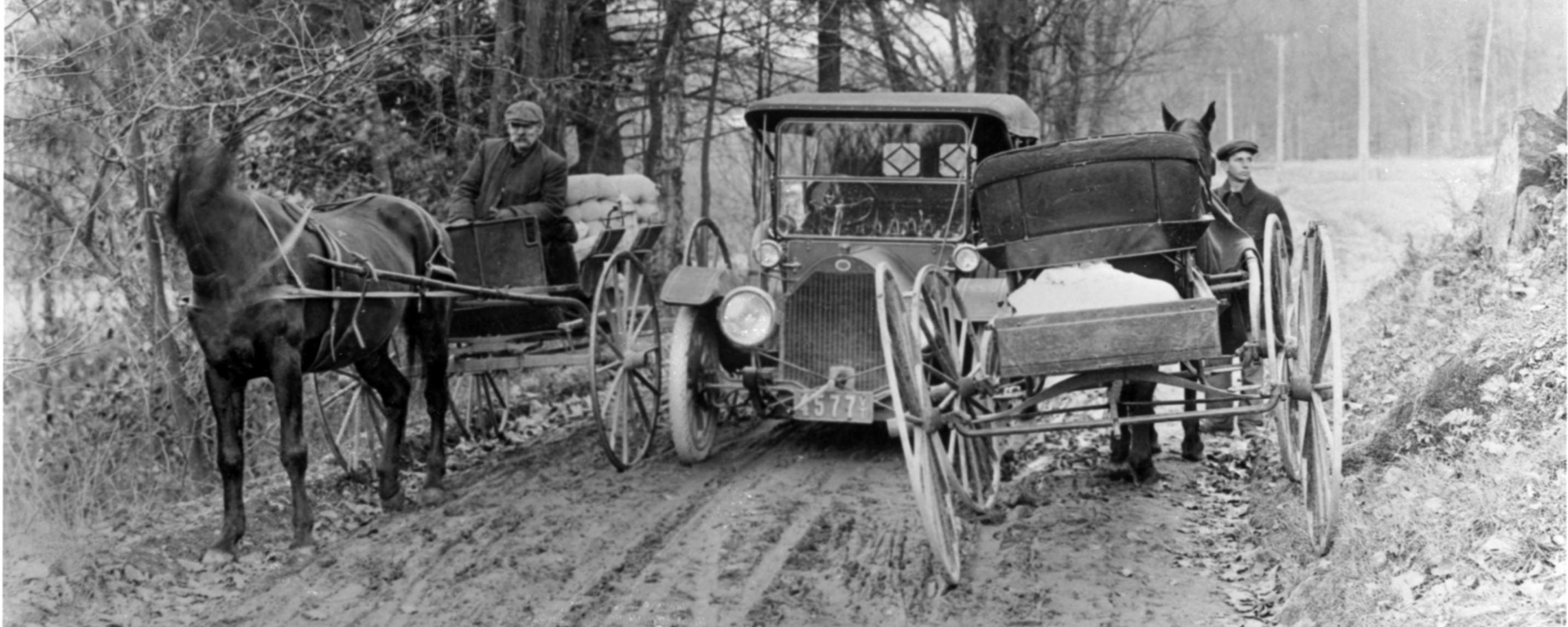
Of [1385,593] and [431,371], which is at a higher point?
[431,371]

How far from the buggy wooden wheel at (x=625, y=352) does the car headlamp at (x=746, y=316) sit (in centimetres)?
63

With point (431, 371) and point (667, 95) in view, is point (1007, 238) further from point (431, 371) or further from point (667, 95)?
point (667, 95)

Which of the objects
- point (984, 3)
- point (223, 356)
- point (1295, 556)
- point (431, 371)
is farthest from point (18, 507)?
point (984, 3)

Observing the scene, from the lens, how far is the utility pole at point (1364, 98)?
9.84 meters

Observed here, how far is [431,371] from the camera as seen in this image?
28.0 feet

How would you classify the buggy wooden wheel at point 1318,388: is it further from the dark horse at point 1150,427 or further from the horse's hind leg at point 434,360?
the horse's hind leg at point 434,360

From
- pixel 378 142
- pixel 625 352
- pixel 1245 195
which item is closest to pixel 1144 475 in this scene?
pixel 1245 195

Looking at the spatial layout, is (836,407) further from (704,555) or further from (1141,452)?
(704,555)

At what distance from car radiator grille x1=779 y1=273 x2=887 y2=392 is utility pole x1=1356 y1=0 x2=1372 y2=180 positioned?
3863 millimetres

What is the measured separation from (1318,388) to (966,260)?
3202 millimetres

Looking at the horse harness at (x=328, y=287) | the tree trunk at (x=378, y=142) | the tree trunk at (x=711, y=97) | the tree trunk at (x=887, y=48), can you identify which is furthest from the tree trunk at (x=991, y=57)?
the horse harness at (x=328, y=287)

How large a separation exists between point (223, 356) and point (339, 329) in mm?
815

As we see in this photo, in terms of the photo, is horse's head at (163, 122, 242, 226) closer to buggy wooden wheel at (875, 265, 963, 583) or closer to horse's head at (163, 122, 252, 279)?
horse's head at (163, 122, 252, 279)

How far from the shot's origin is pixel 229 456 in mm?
6656
